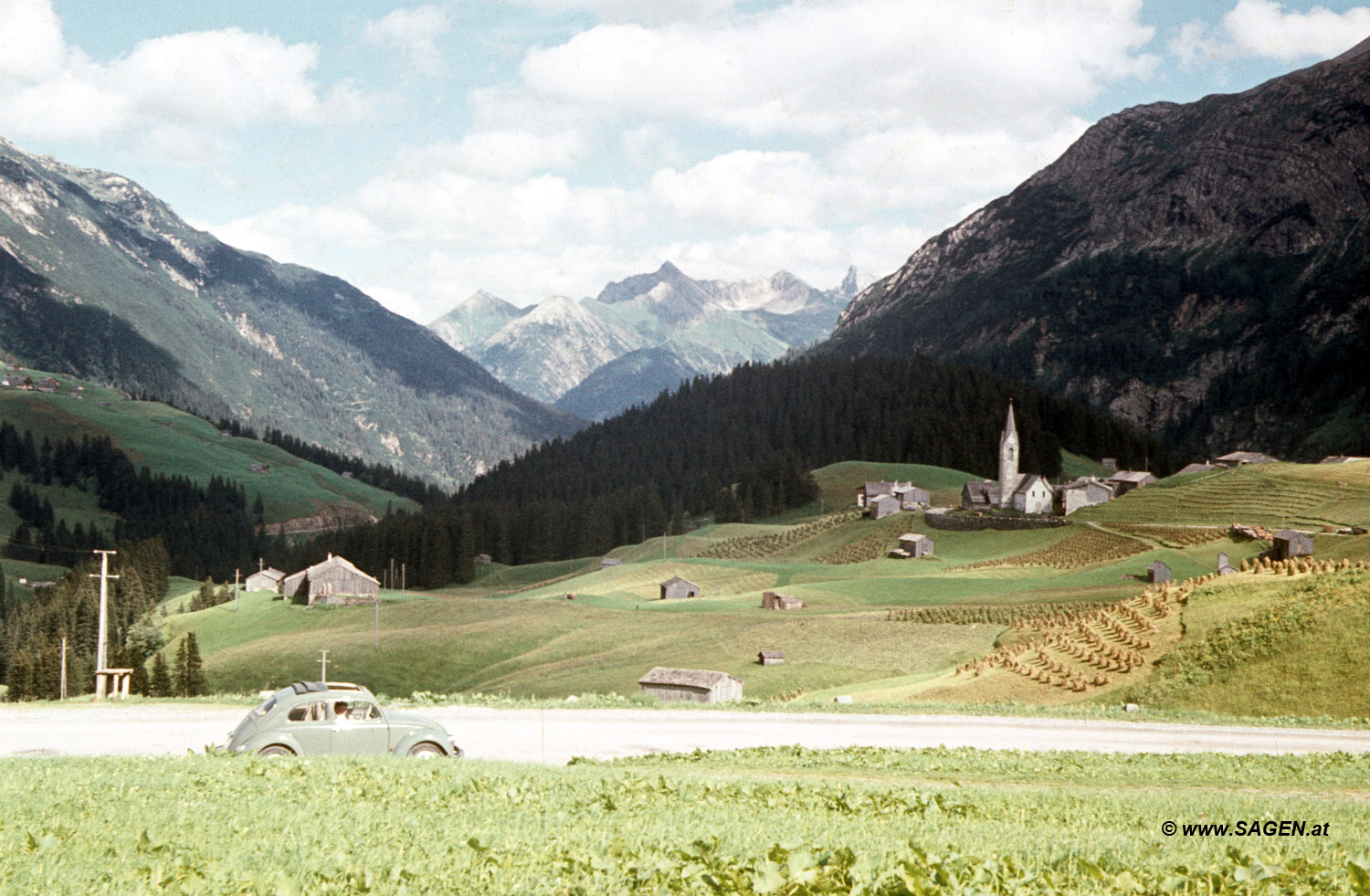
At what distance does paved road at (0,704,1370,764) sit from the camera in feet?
99.1

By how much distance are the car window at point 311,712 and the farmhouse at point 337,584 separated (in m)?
117

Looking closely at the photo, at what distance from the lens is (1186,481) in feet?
501

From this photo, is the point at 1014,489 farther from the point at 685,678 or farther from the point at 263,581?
the point at 263,581

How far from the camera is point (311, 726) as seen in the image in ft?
73.5

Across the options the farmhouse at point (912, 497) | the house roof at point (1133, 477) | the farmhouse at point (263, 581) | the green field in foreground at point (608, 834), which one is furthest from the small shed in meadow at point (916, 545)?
the green field in foreground at point (608, 834)

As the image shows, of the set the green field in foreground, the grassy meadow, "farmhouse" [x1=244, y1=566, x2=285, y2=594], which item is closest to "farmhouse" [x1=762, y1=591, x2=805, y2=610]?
the grassy meadow

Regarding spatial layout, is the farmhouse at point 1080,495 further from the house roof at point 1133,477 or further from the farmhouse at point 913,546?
the house roof at point 1133,477

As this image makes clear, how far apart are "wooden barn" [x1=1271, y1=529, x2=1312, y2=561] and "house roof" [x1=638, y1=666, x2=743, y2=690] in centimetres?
5803

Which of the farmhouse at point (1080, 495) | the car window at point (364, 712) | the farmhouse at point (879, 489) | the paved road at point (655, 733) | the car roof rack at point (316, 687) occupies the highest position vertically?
the farmhouse at point (879, 489)

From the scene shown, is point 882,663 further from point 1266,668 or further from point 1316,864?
point 1316,864

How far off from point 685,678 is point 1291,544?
204 ft

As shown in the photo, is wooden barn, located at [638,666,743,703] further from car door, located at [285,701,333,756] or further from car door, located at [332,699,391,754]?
car door, located at [285,701,333,756]

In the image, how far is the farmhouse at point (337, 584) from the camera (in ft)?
442

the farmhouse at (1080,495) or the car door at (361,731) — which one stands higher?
the farmhouse at (1080,495)
